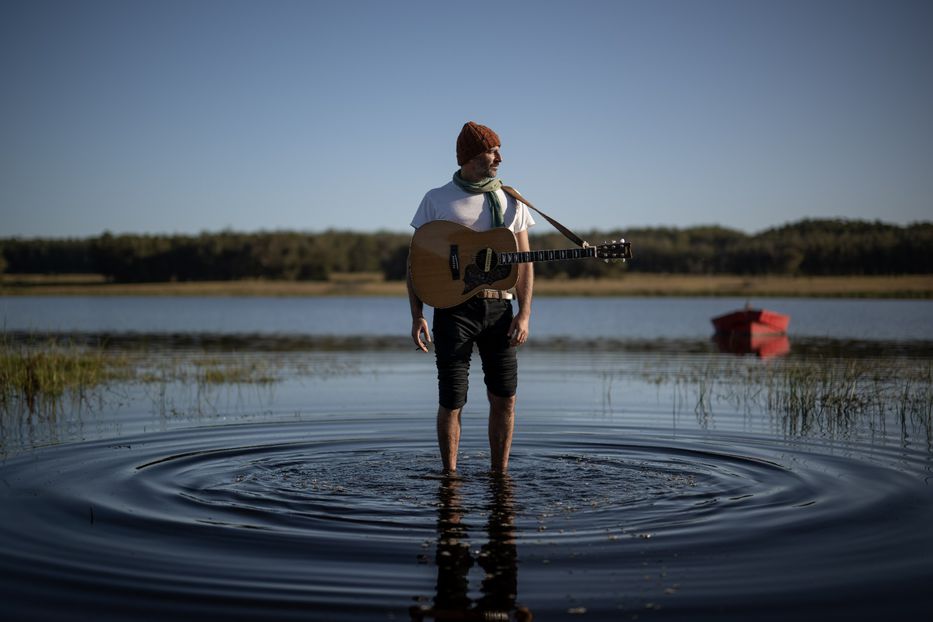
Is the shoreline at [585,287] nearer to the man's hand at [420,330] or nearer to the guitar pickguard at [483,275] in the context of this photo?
the guitar pickguard at [483,275]

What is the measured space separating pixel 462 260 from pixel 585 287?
90636 millimetres

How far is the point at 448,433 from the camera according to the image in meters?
7.13

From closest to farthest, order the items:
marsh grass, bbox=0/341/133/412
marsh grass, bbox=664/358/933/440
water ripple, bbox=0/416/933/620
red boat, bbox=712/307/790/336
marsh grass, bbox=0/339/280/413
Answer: water ripple, bbox=0/416/933/620
marsh grass, bbox=664/358/933/440
marsh grass, bbox=0/341/133/412
marsh grass, bbox=0/339/280/413
red boat, bbox=712/307/790/336

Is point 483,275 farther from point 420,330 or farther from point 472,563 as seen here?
point 472,563

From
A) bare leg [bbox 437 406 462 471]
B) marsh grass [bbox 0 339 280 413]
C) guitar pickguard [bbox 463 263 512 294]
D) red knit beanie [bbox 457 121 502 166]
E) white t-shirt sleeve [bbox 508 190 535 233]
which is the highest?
red knit beanie [bbox 457 121 502 166]

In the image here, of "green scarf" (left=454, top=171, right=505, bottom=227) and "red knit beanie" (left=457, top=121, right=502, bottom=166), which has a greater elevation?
"red knit beanie" (left=457, top=121, right=502, bottom=166)

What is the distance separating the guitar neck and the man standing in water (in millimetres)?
238

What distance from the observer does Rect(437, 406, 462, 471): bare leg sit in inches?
278

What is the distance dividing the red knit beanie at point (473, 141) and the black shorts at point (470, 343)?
108cm

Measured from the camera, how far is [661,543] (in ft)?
17.4

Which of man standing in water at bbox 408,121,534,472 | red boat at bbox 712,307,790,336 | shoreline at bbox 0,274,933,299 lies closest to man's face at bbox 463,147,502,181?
man standing in water at bbox 408,121,534,472

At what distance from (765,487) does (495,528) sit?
248cm

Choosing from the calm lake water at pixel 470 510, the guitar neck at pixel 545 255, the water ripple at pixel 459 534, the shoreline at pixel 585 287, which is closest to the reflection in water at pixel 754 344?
the calm lake water at pixel 470 510

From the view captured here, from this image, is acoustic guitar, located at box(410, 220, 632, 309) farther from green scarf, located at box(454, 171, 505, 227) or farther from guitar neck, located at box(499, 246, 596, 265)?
green scarf, located at box(454, 171, 505, 227)
